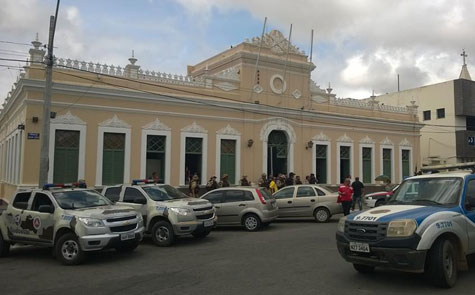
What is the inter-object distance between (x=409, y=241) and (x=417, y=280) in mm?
1175

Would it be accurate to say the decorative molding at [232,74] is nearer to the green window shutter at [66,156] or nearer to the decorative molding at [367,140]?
the green window shutter at [66,156]

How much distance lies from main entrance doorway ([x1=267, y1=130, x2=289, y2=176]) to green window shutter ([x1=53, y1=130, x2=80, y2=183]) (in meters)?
10.6

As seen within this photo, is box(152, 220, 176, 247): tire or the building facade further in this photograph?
the building facade

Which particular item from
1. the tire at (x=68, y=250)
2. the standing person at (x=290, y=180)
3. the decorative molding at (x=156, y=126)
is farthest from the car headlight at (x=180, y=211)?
the standing person at (x=290, y=180)

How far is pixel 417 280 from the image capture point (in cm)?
713

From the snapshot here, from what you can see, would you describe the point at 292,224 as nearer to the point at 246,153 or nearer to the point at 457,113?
the point at 246,153

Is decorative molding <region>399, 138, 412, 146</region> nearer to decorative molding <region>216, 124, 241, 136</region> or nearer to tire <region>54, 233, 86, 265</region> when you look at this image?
decorative molding <region>216, 124, 241, 136</region>

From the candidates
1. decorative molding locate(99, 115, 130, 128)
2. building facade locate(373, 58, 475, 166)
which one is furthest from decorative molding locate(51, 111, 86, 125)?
building facade locate(373, 58, 475, 166)

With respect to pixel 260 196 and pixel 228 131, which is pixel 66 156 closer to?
pixel 228 131

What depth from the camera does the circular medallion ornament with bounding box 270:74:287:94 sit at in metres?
24.8

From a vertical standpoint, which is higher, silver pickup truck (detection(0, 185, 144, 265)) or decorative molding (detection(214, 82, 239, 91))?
decorative molding (detection(214, 82, 239, 91))

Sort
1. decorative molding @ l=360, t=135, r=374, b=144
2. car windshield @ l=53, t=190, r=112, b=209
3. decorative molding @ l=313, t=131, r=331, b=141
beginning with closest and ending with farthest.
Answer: car windshield @ l=53, t=190, r=112, b=209
decorative molding @ l=313, t=131, r=331, b=141
decorative molding @ l=360, t=135, r=374, b=144

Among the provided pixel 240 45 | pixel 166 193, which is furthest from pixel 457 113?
pixel 166 193

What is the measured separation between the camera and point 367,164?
2892 centimetres
